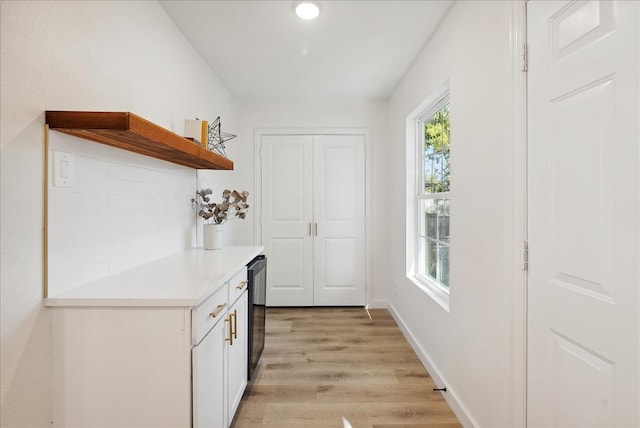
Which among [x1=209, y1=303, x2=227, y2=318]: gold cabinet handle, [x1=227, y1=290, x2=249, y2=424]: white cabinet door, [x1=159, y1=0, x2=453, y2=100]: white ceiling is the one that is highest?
[x1=159, y1=0, x2=453, y2=100]: white ceiling

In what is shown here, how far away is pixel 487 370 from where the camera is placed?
1554 mm

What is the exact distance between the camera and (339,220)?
12.7ft

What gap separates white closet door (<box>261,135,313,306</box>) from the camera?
3.83m

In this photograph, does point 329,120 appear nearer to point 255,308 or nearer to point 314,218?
point 314,218

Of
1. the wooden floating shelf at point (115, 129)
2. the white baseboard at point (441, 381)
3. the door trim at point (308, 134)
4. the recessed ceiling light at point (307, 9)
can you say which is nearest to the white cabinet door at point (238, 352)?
the wooden floating shelf at point (115, 129)

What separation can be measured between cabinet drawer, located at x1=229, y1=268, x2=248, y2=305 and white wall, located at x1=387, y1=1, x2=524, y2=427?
50.8 inches

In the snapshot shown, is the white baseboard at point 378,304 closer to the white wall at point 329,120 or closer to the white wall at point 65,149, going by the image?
the white wall at point 329,120

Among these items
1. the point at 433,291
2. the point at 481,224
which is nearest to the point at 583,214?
the point at 481,224

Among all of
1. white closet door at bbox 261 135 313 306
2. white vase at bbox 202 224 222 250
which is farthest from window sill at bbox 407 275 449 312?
white vase at bbox 202 224 222 250

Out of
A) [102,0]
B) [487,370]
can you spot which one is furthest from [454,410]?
[102,0]

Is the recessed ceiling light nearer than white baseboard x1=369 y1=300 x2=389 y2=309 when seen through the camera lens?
Yes

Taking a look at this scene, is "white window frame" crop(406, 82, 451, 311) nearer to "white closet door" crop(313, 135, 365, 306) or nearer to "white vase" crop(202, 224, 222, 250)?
"white closet door" crop(313, 135, 365, 306)

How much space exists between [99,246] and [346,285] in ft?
9.51

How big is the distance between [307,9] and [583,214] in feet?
5.95
